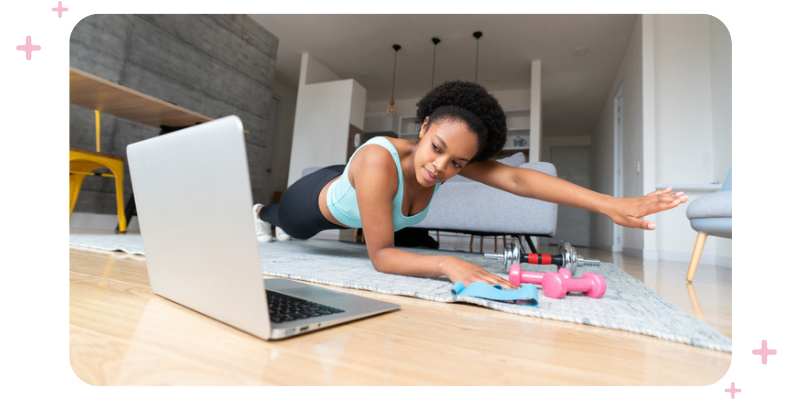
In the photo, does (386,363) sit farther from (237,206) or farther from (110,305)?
(110,305)

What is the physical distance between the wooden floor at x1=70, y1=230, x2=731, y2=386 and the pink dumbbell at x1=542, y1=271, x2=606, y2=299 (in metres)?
0.21

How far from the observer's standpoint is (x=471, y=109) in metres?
1.11

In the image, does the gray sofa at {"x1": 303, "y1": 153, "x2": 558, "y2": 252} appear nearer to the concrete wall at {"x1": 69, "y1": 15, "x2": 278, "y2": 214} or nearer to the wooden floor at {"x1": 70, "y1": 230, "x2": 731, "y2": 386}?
the wooden floor at {"x1": 70, "y1": 230, "x2": 731, "y2": 386}

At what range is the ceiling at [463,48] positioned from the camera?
14.5 feet

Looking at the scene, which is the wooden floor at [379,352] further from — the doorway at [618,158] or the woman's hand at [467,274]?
the doorway at [618,158]

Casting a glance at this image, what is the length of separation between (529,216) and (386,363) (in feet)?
6.74

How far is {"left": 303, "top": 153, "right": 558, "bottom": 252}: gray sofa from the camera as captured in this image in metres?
2.31

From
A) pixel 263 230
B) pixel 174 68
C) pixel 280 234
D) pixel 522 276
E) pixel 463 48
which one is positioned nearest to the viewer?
pixel 522 276

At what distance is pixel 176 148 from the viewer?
1.69 feet

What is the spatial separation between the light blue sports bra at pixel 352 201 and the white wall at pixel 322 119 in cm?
368

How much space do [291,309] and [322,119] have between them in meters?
5.06
